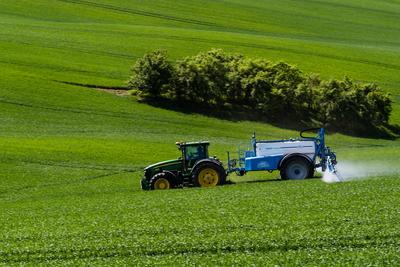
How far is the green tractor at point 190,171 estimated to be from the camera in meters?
29.7

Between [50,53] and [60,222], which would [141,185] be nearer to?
[60,222]

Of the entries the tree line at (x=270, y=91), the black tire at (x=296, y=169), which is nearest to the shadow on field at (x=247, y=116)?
the tree line at (x=270, y=91)

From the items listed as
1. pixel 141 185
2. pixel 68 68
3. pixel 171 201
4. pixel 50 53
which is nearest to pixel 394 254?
pixel 171 201

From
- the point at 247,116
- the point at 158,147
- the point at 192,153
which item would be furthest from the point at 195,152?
the point at 247,116

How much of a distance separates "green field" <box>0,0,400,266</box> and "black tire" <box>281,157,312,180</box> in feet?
2.71

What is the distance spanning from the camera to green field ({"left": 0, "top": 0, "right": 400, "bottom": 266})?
18625mm

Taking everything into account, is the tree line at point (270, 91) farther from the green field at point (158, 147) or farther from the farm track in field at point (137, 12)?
the farm track in field at point (137, 12)

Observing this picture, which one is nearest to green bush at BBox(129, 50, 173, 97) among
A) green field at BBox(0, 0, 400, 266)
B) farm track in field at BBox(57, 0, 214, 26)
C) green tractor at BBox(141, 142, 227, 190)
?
green field at BBox(0, 0, 400, 266)

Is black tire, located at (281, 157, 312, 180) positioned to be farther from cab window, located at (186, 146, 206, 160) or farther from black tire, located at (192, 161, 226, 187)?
cab window, located at (186, 146, 206, 160)

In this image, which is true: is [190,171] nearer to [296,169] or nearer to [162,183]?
[162,183]

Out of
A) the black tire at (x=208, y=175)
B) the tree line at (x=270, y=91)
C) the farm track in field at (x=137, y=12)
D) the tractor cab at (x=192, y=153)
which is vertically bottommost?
the black tire at (x=208, y=175)

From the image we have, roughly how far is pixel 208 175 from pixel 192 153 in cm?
134

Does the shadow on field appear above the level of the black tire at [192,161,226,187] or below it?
above

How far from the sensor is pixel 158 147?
46781 millimetres
